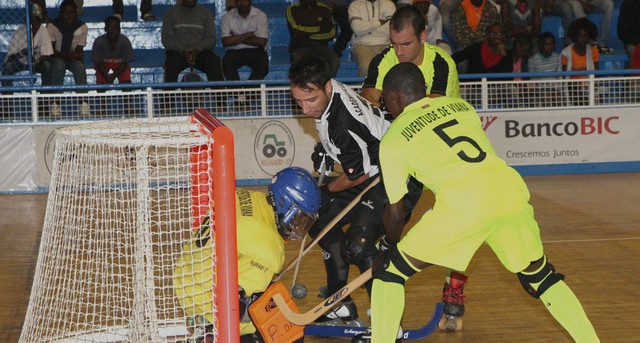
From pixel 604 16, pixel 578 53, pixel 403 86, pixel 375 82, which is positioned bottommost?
pixel 403 86

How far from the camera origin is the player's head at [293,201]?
4812 mm

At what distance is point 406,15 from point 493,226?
195 centimetres

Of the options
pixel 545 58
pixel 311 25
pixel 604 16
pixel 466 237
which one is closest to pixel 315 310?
pixel 466 237

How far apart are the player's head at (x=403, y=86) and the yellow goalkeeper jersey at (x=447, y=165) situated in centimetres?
13

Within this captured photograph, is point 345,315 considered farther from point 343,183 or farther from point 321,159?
point 321,159

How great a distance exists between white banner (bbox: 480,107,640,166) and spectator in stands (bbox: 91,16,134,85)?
536 centimetres

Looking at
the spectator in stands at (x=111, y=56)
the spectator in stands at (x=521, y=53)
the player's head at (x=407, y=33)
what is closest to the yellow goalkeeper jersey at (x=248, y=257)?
the player's head at (x=407, y=33)

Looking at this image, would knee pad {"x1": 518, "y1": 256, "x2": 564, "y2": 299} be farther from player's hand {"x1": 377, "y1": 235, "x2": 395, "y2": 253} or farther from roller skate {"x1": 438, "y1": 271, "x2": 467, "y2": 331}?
roller skate {"x1": 438, "y1": 271, "x2": 467, "y2": 331}

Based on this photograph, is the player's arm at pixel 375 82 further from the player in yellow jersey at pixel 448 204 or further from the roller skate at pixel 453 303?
the player in yellow jersey at pixel 448 204

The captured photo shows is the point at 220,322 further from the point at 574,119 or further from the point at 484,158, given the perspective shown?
the point at 574,119

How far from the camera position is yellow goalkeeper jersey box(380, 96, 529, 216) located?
4.60 m

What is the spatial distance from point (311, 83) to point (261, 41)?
8808 mm

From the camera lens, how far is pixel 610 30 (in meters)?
16.9

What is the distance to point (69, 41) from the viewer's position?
14.0 meters
